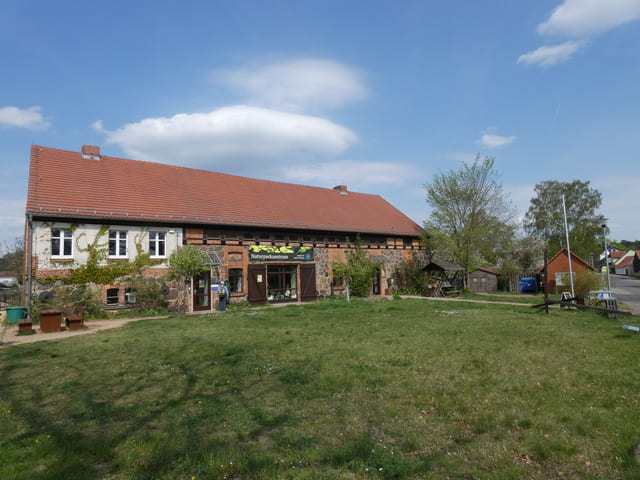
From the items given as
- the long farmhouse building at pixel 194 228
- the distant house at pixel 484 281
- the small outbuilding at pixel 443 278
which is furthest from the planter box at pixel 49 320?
the distant house at pixel 484 281

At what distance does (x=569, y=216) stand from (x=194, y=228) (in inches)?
1783

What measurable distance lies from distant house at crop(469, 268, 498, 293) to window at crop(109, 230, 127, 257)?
27723 mm

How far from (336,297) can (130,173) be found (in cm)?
1443

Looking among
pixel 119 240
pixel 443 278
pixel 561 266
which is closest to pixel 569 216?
pixel 561 266

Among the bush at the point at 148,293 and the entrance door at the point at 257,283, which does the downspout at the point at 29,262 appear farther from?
the entrance door at the point at 257,283

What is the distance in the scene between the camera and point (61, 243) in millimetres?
17000

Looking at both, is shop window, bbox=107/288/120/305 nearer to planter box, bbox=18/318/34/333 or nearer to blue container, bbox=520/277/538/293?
planter box, bbox=18/318/34/333

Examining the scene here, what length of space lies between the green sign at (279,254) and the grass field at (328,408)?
12441 millimetres

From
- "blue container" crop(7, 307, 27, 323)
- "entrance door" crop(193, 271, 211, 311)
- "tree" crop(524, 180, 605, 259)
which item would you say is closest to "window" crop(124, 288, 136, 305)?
"entrance door" crop(193, 271, 211, 311)

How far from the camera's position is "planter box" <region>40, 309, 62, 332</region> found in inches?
528

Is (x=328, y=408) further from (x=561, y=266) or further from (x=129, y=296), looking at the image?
(x=561, y=266)

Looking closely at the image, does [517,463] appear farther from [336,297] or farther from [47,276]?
[336,297]

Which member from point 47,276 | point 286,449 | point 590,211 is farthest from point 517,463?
point 590,211

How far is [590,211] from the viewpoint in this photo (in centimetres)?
4556
